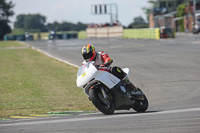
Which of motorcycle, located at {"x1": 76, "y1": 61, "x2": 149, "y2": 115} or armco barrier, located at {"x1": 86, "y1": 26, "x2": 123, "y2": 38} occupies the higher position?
motorcycle, located at {"x1": 76, "y1": 61, "x2": 149, "y2": 115}

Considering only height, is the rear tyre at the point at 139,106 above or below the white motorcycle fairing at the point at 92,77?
below

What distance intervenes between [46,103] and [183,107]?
11.1ft

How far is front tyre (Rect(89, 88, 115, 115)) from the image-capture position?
26.4ft

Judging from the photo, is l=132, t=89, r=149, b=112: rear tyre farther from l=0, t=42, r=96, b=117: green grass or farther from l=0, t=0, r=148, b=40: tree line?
l=0, t=0, r=148, b=40: tree line

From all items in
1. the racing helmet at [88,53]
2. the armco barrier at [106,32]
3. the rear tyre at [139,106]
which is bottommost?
the armco barrier at [106,32]

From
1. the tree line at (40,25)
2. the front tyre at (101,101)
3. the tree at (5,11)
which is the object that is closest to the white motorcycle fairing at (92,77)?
the front tyre at (101,101)

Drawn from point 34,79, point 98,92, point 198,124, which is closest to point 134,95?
point 98,92

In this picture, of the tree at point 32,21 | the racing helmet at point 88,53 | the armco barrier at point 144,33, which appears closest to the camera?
the racing helmet at point 88,53

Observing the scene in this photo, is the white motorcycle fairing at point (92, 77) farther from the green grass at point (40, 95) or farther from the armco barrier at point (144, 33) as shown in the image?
the armco barrier at point (144, 33)

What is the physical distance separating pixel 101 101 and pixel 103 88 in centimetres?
25

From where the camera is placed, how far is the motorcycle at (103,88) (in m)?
8.11

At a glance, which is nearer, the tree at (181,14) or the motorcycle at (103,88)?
the motorcycle at (103,88)

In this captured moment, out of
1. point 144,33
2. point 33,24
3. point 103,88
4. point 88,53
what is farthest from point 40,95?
point 33,24

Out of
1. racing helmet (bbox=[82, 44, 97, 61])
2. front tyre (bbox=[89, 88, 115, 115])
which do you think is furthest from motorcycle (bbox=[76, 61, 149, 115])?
racing helmet (bbox=[82, 44, 97, 61])
